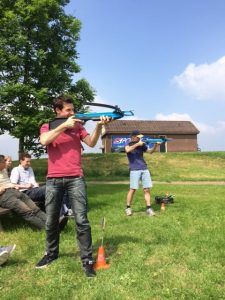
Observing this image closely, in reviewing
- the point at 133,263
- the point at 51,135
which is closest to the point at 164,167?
the point at 133,263

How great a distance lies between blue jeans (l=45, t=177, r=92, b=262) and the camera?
5.89 m

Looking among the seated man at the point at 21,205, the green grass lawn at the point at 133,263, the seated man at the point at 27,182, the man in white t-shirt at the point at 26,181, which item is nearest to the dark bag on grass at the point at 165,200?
the green grass lawn at the point at 133,263

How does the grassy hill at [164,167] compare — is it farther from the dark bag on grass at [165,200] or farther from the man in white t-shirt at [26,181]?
the man in white t-shirt at [26,181]

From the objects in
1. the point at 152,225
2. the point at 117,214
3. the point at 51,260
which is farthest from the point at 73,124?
the point at 117,214

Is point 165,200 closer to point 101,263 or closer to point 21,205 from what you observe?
point 21,205

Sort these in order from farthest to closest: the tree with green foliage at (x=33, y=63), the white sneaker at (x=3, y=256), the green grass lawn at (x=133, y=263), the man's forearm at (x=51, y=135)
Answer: the tree with green foliage at (x=33, y=63) → the white sneaker at (x=3, y=256) → the man's forearm at (x=51, y=135) → the green grass lawn at (x=133, y=263)

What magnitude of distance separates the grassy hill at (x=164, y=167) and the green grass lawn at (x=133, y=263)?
16.7 m

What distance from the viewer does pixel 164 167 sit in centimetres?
3048

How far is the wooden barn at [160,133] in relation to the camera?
5484cm

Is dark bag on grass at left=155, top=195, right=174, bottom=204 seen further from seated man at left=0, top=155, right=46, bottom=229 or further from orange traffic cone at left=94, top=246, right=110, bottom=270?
orange traffic cone at left=94, top=246, right=110, bottom=270

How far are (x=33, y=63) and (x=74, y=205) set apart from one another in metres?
17.8

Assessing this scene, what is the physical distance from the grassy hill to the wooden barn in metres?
20.7

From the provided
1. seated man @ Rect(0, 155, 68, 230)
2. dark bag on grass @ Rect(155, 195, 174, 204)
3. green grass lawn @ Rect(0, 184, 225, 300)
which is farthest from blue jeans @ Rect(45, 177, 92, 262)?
dark bag on grass @ Rect(155, 195, 174, 204)

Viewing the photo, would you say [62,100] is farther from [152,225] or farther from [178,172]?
[178,172]
